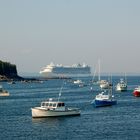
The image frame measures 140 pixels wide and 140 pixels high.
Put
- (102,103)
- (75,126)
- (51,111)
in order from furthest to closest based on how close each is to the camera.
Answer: (102,103) < (51,111) < (75,126)

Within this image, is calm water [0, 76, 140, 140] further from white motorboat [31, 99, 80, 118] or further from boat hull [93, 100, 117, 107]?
boat hull [93, 100, 117, 107]

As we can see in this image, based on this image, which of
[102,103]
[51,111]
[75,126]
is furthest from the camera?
[102,103]

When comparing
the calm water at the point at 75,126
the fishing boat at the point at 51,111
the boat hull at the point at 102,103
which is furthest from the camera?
the boat hull at the point at 102,103

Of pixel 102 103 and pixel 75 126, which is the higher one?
pixel 102 103

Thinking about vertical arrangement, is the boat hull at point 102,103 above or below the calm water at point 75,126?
above

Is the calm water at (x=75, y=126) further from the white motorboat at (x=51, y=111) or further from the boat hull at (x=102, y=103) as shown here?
the boat hull at (x=102, y=103)

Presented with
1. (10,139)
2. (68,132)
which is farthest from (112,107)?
(10,139)

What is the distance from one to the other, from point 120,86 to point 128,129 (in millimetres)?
102270

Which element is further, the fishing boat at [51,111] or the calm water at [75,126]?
the fishing boat at [51,111]

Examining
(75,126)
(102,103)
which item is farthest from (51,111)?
(102,103)

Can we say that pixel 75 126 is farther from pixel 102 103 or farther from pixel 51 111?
pixel 102 103

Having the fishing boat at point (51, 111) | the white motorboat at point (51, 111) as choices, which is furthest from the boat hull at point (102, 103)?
the white motorboat at point (51, 111)

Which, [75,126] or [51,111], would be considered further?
[51,111]

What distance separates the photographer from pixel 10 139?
5875cm
